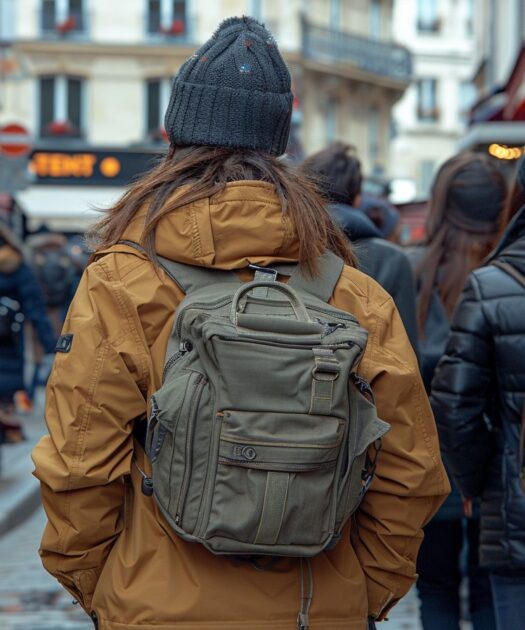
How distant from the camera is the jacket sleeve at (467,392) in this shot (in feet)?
12.6

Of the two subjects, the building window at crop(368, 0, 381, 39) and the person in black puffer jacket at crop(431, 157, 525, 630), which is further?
the building window at crop(368, 0, 381, 39)

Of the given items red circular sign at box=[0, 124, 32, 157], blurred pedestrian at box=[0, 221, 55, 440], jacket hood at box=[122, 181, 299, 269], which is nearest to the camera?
jacket hood at box=[122, 181, 299, 269]

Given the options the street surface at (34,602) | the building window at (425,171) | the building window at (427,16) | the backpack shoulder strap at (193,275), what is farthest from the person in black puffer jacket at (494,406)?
the building window at (427,16)

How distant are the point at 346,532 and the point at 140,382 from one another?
0.52m

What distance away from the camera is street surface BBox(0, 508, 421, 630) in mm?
6309

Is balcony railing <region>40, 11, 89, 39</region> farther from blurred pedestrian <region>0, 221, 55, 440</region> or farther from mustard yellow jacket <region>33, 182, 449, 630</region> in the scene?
mustard yellow jacket <region>33, 182, 449, 630</region>

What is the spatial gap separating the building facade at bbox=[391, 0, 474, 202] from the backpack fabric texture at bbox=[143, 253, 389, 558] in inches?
2204

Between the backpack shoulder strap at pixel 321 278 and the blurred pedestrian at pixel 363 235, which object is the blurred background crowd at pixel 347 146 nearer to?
the blurred pedestrian at pixel 363 235

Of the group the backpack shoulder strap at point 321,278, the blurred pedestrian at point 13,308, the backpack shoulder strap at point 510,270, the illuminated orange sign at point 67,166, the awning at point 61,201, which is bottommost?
the awning at point 61,201

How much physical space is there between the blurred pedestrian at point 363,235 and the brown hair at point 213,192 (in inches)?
63.0

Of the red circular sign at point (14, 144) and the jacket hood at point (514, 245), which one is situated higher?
A: the jacket hood at point (514, 245)

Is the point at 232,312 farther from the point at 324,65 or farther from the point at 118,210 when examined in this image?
the point at 324,65

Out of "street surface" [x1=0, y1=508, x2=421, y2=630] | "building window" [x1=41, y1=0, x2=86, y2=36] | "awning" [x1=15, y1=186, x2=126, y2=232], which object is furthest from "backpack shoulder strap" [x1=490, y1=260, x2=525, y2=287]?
"building window" [x1=41, y1=0, x2=86, y2=36]

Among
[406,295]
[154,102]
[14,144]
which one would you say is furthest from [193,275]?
[154,102]
